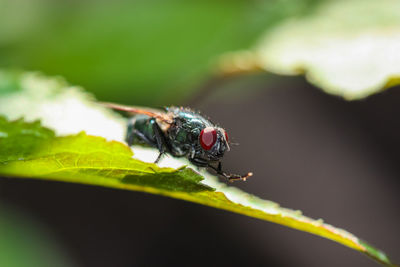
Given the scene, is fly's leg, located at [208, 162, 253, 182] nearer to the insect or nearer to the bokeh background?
the insect

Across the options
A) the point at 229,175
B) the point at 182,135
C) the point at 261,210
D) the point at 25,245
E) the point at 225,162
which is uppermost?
the point at 225,162

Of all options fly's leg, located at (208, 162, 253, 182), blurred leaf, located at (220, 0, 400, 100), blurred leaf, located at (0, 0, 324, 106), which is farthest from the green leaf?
blurred leaf, located at (0, 0, 324, 106)

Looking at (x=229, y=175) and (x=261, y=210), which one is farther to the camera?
(x=229, y=175)

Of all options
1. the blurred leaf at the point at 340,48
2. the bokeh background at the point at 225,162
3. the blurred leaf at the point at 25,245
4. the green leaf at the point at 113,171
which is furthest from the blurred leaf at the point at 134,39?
the green leaf at the point at 113,171

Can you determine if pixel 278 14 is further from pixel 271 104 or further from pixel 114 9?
pixel 271 104

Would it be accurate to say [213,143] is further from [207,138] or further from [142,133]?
[142,133]

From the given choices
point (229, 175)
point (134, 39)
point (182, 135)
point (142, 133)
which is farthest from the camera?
point (134, 39)

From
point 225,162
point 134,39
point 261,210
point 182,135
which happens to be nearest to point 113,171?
point 261,210
